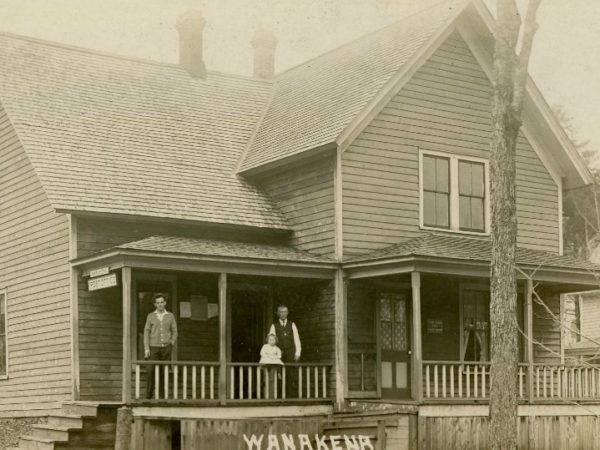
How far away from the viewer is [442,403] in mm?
19312

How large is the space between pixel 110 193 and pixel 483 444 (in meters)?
8.31

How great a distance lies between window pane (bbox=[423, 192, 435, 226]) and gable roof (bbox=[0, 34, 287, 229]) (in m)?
2.89

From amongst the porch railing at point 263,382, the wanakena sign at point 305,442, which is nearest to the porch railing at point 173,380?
the porch railing at point 263,382

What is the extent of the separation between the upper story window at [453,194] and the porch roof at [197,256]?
2.77 m

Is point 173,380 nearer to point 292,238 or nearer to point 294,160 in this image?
point 292,238

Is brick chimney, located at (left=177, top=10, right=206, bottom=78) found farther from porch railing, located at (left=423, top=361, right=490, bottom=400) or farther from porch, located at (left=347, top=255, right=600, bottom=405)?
→ porch railing, located at (left=423, top=361, right=490, bottom=400)

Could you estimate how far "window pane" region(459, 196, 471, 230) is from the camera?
74.3 feet

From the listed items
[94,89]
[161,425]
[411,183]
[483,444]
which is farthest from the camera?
[94,89]

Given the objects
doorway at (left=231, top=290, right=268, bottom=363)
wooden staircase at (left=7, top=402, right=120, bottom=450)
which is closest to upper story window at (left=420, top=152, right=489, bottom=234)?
doorway at (left=231, top=290, right=268, bottom=363)

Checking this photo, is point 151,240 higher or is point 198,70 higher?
point 198,70

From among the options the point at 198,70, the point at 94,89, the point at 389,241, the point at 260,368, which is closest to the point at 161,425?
the point at 260,368

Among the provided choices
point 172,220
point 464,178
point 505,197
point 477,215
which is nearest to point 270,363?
point 172,220

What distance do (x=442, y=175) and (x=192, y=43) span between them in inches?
325

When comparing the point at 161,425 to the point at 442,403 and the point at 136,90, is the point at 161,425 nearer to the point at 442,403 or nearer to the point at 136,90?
the point at 442,403
